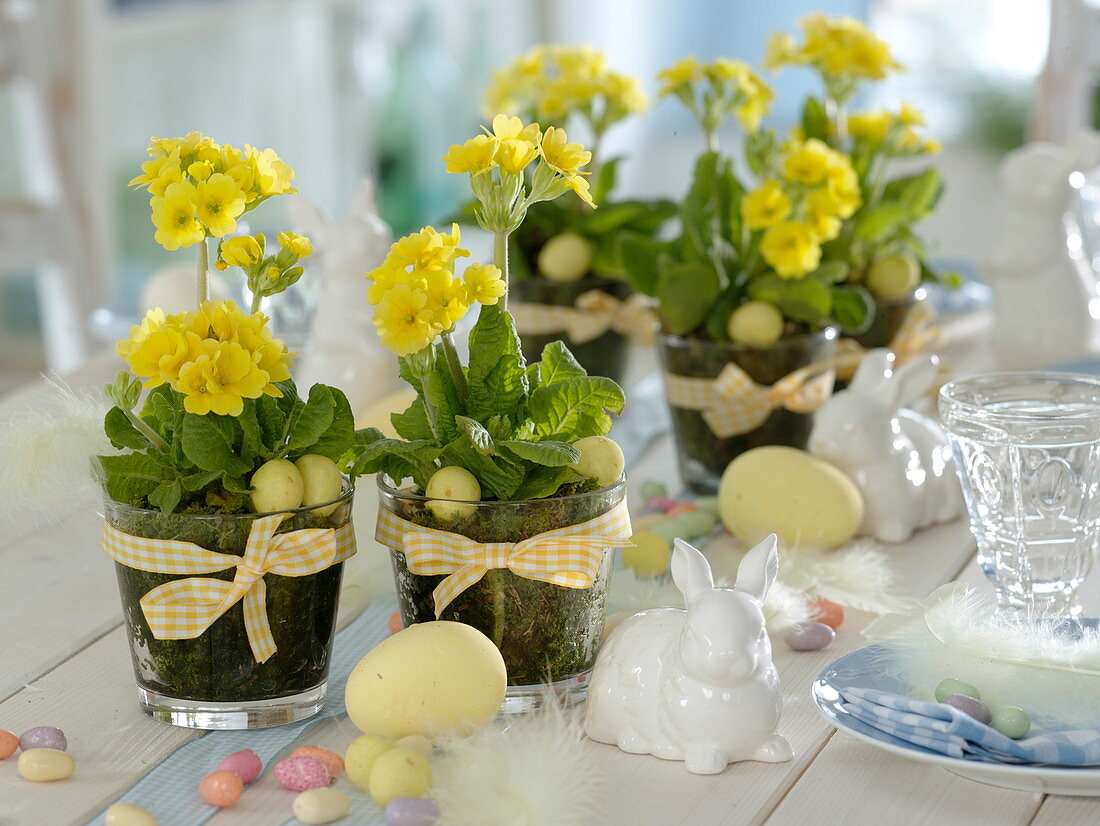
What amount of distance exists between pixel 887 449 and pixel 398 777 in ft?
1.60

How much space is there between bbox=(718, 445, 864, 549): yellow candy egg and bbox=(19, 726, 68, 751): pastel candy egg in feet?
1.49

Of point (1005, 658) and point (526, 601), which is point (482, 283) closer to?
point (526, 601)

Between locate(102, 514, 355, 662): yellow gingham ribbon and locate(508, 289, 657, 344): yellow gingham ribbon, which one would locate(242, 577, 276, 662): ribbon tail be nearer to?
locate(102, 514, 355, 662): yellow gingham ribbon

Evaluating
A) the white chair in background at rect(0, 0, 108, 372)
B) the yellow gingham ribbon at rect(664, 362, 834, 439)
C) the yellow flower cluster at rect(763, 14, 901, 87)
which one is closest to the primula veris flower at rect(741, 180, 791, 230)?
the yellow gingham ribbon at rect(664, 362, 834, 439)

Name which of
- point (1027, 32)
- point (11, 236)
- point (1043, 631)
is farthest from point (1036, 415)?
point (1027, 32)

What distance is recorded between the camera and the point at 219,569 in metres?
0.64

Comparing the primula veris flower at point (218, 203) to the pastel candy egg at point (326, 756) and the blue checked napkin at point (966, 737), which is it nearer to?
the pastel candy egg at point (326, 756)

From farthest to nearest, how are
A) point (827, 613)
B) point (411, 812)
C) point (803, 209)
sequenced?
point (803, 209) → point (827, 613) → point (411, 812)

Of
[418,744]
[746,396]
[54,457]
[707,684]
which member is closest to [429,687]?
[418,744]

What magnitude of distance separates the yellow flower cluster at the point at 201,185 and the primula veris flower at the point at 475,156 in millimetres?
83

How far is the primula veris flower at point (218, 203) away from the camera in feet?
2.05

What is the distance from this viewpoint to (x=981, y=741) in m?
0.60

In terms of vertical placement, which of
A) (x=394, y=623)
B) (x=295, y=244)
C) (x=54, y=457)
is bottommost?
(x=394, y=623)

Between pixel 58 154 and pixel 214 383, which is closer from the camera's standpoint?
pixel 214 383
